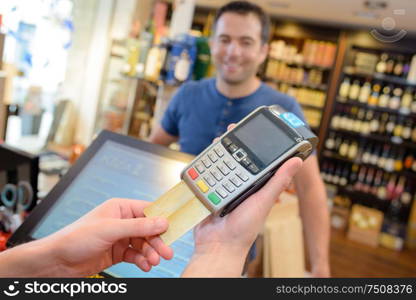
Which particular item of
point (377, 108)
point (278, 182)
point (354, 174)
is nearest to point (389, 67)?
point (377, 108)

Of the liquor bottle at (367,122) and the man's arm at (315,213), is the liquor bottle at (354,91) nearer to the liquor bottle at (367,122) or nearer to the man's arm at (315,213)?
the liquor bottle at (367,122)

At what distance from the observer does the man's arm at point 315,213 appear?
1.33 metres

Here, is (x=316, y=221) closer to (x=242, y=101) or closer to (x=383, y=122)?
(x=242, y=101)

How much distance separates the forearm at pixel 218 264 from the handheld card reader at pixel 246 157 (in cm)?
6

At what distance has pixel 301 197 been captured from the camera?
1.35 meters

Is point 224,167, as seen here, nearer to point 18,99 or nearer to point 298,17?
point 18,99

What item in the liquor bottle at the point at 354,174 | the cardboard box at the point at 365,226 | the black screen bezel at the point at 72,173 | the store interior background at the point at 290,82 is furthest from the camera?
the liquor bottle at the point at 354,174

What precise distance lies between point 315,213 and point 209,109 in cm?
50

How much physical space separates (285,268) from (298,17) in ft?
14.6

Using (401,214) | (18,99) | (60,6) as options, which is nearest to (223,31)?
(60,6)

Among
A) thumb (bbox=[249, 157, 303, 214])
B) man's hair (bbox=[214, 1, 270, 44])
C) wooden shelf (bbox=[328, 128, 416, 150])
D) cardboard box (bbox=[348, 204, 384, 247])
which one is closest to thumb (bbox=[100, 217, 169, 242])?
thumb (bbox=[249, 157, 303, 214])

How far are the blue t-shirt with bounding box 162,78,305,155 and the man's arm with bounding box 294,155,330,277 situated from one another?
0.21m

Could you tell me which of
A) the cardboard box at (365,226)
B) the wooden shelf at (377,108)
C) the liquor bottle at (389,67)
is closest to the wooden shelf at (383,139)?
the wooden shelf at (377,108)

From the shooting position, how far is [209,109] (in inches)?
57.2
